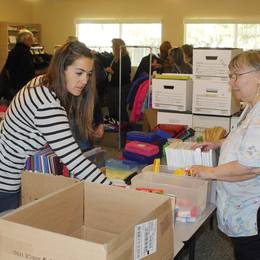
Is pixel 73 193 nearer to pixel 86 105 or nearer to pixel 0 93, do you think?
pixel 86 105

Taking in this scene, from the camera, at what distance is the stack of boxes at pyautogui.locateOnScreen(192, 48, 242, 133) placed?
11.0 ft

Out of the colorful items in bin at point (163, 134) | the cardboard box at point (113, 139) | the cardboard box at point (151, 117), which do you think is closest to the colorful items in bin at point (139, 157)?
the colorful items in bin at point (163, 134)

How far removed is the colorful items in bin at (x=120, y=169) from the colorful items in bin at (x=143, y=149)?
0.27ft

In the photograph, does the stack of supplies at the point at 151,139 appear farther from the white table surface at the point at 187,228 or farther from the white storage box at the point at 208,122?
the white table surface at the point at 187,228

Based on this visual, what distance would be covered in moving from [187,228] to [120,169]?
0.78 metres

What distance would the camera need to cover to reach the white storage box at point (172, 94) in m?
3.60

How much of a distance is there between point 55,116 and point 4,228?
673 millimetres

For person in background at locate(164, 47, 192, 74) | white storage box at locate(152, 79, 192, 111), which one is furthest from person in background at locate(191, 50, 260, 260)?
person in background at locate(164, 47, 192, 74)

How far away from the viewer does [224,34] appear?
8477 mm

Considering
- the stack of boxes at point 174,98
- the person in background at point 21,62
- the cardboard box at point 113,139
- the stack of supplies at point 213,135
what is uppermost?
the person in background at point 21,62

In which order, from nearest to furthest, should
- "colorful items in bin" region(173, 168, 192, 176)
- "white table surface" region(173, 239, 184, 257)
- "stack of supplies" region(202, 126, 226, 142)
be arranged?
"white table surface" region(173, 239, 184, 257)
"colorful items in bin" region(173, 168, 192, 176)
"stack of supplies" region(202, 126, 226, 142)

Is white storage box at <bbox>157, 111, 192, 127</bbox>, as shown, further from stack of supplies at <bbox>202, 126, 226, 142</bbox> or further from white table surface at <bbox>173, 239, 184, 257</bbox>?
white table surface at <bbox>173, 239, 184, 257</bbox>

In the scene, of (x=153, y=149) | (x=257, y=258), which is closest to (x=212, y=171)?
(x=257, y=258)

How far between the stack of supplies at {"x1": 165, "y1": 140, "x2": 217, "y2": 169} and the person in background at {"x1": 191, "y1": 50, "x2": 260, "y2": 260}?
1.16ft
